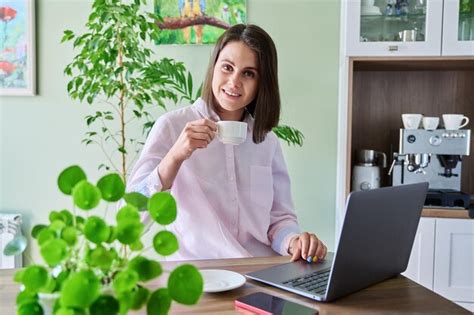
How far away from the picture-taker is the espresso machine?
86.0 inches

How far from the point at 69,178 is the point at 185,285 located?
0.17 meters

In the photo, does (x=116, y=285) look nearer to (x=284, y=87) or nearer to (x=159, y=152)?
(x=159, y=152)

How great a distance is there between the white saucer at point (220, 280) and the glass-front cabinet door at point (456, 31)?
1.76 meters

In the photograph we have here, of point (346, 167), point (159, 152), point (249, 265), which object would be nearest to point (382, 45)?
point (346, 167)

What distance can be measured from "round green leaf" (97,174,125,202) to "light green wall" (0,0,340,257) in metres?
2.28

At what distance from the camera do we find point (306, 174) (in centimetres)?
271

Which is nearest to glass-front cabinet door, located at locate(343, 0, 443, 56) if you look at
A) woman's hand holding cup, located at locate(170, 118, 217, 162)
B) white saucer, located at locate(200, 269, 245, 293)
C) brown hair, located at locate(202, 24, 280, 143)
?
brown hair, located at locate(202, 24, 280, 143)

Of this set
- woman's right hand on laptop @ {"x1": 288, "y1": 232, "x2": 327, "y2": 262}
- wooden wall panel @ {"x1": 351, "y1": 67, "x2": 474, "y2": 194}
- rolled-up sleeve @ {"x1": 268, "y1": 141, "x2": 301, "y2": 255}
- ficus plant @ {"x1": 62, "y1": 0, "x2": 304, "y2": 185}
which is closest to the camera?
woman's right hand on laptop @ {"x1": 288, "y1": 232, "x2": 327, "y2": 262}

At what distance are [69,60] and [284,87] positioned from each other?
1389 mm

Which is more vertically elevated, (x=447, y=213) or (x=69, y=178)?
(x=69, y=178)

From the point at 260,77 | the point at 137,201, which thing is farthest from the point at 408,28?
the point at 137,201

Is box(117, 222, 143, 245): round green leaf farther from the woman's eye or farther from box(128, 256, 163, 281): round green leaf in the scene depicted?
the woman's eye

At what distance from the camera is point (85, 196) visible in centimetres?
44

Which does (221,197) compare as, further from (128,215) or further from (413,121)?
(413,121)
